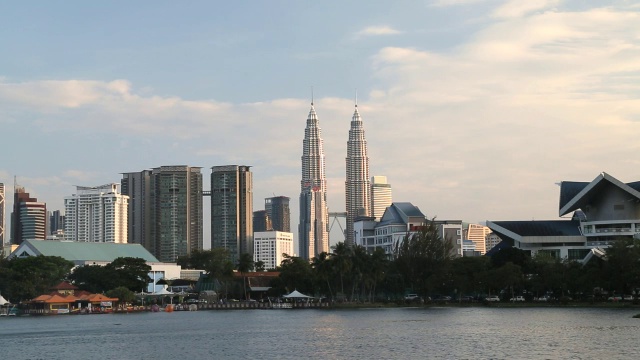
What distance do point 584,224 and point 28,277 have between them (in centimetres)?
8267

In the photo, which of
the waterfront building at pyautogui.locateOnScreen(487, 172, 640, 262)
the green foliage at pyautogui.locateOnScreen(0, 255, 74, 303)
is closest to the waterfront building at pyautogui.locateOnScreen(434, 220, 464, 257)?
the waterfront building at pyautogui.locateOnScreen(487, 172, 640, 262)

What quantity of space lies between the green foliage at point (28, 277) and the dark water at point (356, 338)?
1520 inches

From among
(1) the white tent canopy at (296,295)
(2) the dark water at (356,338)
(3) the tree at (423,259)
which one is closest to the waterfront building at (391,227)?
(1) the white tent canopy at (296,295)

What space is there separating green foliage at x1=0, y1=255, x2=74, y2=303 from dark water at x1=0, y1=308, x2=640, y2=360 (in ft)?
127

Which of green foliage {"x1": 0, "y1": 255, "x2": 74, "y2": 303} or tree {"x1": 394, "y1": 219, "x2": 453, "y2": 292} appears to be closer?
tree {"x1": 394, "y1": 219, "x2": 453, "y2": 292}

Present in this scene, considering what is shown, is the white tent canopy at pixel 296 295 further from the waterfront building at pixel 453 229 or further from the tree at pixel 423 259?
the waterfront building at pixel 453 229

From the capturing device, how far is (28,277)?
133125 millimetres

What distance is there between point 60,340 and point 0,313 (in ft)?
197

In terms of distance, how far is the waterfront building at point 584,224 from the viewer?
13212 cm

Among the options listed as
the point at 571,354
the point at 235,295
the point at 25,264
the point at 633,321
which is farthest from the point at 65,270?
the point at 571,354

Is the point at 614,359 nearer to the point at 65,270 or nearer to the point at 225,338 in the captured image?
the point at 225,338

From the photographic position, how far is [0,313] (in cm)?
12875

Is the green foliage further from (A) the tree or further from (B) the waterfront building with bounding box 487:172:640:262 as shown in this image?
(B) the waterfront building with bounding box 487:172:640:262

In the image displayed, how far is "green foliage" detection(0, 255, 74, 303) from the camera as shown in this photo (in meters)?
132
